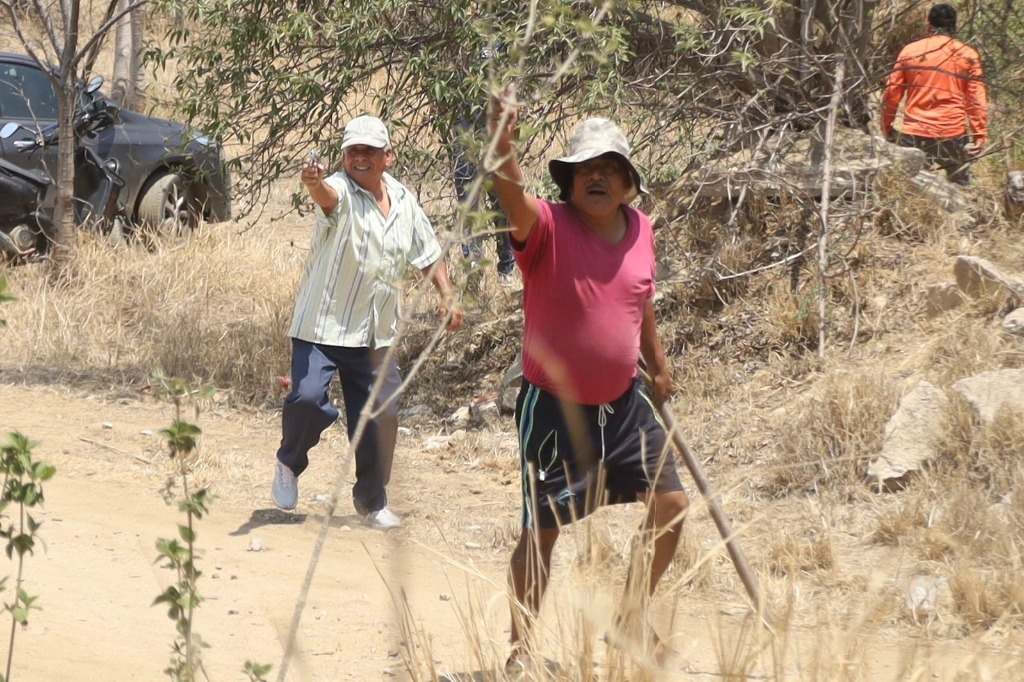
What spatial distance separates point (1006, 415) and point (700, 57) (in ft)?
8.86

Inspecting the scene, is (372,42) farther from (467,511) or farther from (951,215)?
(951,215)

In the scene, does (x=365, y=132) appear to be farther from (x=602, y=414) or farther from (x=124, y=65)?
(x=124, y=65)

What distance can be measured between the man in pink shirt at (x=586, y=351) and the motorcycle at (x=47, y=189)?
6499 mm

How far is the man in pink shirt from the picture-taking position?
3582mm

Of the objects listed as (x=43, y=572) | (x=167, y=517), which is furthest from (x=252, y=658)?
(x=167, y=517)

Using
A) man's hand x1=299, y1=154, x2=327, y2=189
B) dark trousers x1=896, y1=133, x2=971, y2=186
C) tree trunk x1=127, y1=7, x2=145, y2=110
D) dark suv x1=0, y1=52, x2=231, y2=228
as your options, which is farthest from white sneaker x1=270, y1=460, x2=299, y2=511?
tree trunk x1=127, y1=7, x2=145, y2=110

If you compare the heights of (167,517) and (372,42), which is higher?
(372,42)

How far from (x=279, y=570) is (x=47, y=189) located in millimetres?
5529

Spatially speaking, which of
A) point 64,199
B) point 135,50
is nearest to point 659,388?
point 64,199

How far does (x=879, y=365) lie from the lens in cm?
666

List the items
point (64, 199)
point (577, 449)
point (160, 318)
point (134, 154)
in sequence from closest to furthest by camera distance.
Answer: point (577, 449), point (160, 318), point (64, 199), point (134, 154)

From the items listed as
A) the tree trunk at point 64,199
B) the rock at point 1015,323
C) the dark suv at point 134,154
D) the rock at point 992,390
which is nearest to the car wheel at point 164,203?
the dark suv at point 134,154

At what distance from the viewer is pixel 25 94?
33.4 feet

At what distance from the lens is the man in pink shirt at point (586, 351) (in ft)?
11.8
